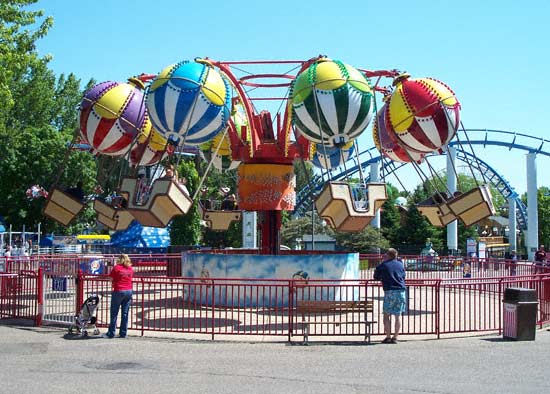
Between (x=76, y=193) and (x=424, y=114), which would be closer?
(x=424, y=114)

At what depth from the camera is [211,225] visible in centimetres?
1934

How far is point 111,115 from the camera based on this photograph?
16.6m

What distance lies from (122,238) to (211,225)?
19.0 meters

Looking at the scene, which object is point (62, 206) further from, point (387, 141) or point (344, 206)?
point (387, 141)

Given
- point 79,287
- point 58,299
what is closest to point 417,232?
point 58,299

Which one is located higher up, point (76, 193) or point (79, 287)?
point (76, 193)

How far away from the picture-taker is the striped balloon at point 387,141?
1709 cm

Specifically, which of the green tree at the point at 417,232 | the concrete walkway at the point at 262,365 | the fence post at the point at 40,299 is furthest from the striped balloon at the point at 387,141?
the green tree at the point at 417,232

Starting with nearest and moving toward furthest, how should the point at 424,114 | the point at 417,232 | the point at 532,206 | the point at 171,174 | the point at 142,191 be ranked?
the point at 171,174 < the point at 142,191 < the point at 424,114 < the point at 532,206 < the point at 417,232

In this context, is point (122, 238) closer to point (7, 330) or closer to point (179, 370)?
point (7, 330)

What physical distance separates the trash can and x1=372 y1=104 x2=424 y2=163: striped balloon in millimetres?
5689

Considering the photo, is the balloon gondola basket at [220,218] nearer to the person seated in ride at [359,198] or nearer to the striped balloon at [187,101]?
the striped balloon at [187,101]

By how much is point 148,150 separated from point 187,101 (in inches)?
215

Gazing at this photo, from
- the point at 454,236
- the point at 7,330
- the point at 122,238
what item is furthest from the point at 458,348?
the point at 454,236
